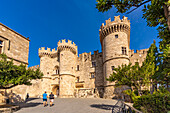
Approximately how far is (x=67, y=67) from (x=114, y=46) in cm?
1204

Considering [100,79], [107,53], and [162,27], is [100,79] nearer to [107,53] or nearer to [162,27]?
[107,53]

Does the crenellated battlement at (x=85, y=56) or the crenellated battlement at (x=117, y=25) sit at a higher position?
the crenellated battlement at (x=117, y=25)

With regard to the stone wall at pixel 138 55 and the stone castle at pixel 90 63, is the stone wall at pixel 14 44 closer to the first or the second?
the stone castle at pixel 90 63

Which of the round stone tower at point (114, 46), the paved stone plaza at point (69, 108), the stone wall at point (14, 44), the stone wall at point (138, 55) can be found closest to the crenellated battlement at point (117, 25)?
the round stone tower at point (114, 46)

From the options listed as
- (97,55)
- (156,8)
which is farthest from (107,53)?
(156,8)

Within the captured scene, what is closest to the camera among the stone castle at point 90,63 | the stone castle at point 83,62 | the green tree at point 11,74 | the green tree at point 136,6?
the green tree at point 136,6

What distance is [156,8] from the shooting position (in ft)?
16.0

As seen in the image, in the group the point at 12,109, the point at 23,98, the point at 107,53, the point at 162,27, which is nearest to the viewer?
the point at 162,27

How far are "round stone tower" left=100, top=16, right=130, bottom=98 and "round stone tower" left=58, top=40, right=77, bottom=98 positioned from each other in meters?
8.54

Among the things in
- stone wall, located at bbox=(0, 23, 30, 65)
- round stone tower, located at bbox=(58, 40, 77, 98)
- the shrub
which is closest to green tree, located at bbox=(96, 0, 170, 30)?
the shrub

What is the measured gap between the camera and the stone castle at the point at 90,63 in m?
21.6

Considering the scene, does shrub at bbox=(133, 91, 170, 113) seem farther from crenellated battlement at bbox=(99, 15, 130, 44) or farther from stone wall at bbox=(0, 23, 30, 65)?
crenellated battlement at bbox=(99, 15, 130, 44)

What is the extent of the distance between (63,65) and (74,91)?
673 cm

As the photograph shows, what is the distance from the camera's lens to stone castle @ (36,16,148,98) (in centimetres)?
2158
